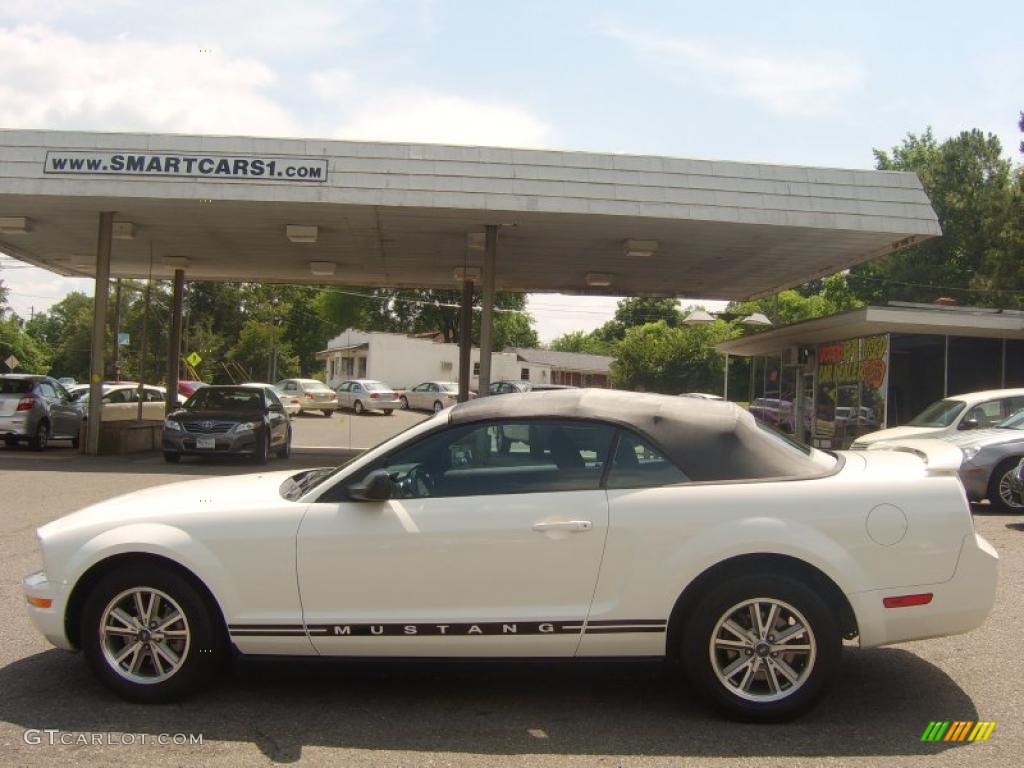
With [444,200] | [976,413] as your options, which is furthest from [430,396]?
[976,413]

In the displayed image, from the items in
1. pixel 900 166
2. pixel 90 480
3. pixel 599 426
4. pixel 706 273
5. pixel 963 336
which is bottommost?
pixel 90 480

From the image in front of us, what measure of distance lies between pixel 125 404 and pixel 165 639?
21.1 metres

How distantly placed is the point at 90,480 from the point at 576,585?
38.1ft

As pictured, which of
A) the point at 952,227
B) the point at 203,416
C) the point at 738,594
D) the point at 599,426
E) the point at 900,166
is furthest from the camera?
the point at 900,166

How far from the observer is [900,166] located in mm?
59406

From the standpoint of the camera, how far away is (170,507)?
4.55 meters

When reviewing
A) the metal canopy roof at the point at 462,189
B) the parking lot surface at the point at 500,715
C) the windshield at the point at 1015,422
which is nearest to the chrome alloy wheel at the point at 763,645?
the parking lot surface at the point at 500,715

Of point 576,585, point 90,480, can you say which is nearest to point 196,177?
point 90,480

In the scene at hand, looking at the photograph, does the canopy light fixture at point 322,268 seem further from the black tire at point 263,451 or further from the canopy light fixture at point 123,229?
the black tire at point 263,451

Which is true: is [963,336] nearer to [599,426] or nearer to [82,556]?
[599,426]

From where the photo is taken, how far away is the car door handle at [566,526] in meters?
4.26

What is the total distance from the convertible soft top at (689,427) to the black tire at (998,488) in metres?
8.11

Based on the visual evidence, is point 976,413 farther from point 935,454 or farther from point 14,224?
point 14,224

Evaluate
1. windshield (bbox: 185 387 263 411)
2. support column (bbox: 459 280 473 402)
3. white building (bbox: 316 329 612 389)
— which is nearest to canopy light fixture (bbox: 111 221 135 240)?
windshield (bbox: 185 387 263 411)
